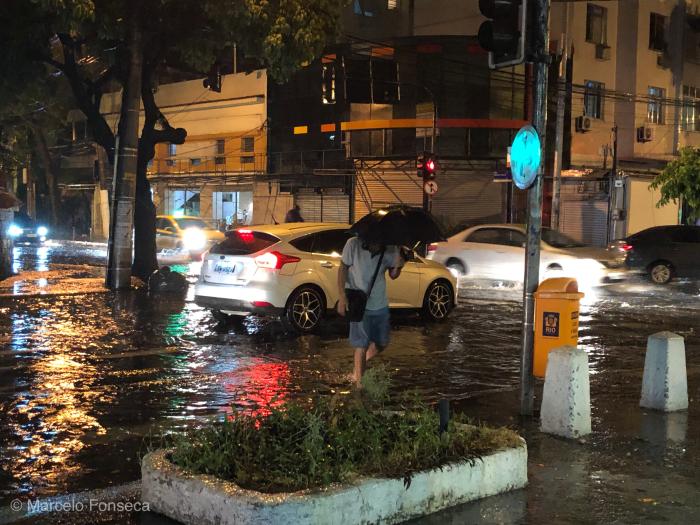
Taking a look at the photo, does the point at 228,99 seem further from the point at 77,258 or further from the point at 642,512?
the point at 642,512

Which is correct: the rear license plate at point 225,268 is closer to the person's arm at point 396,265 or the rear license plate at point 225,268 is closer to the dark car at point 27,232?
the person's arm at point 396,265

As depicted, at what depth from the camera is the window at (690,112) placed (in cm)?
3534

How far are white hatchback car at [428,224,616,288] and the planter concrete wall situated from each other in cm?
1329

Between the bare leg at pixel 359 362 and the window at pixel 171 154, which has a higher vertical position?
the window at pixel 171 154

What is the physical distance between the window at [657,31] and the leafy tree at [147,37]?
2228cm

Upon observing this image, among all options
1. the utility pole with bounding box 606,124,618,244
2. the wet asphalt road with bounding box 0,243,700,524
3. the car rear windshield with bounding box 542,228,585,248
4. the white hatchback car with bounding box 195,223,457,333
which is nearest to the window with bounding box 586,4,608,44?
the utility pole with bounding box 606,124,618,244

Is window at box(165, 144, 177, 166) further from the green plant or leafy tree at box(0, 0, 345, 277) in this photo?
the green plant

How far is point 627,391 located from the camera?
8.32 meters

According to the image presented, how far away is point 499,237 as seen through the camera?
747 inches

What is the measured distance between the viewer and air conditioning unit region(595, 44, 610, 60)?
32656 millimetres

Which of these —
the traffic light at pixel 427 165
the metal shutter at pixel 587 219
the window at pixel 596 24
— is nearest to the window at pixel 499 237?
the traffic light at pixel 427 165

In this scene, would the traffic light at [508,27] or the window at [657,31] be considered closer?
the traffic light at [508,27]

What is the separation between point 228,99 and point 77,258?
13977mm

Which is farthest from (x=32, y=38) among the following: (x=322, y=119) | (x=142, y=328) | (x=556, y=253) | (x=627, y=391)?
(x=322, y=119)
